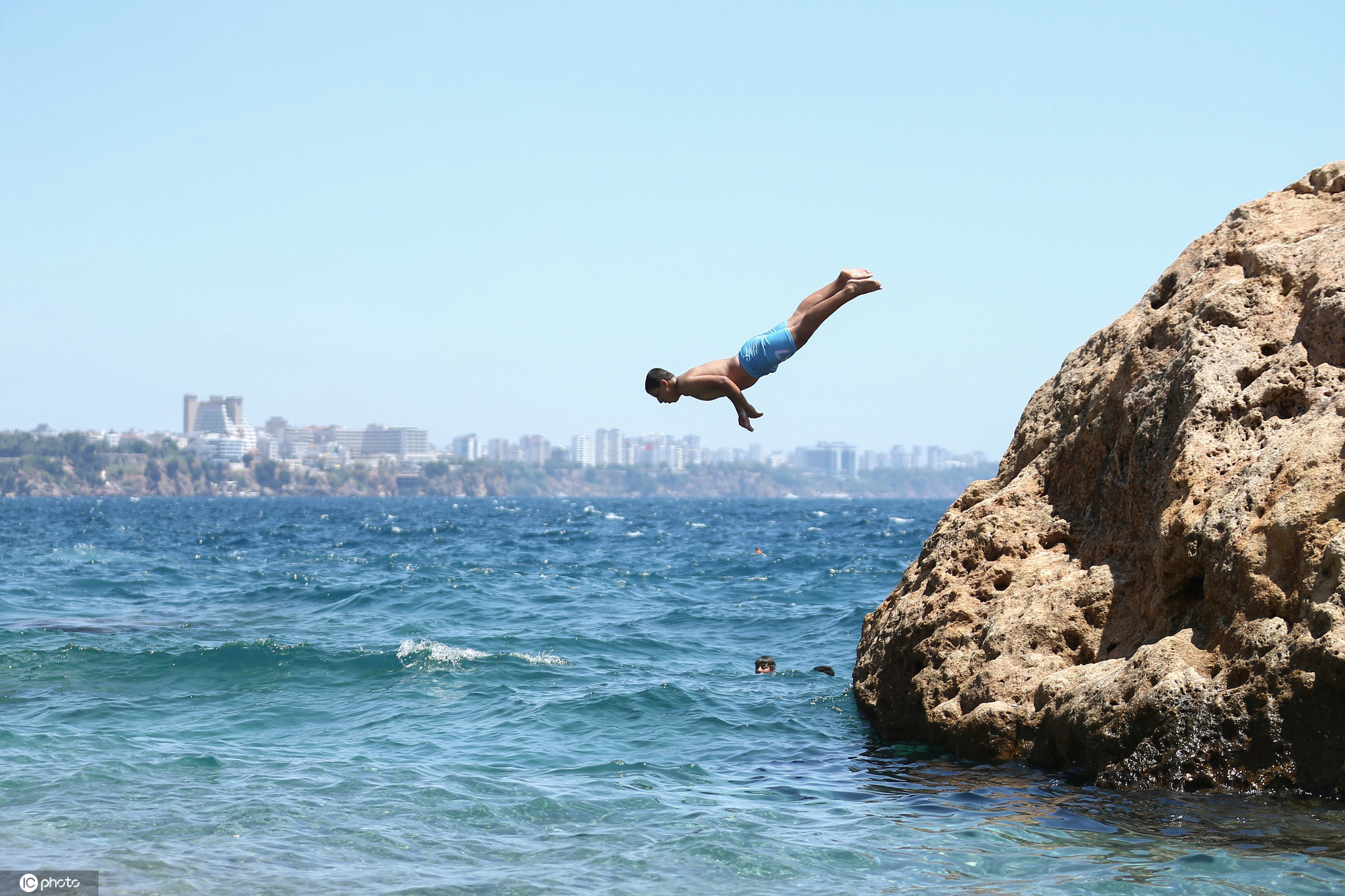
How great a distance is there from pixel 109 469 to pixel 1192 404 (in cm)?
21533

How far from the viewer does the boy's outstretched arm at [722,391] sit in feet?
33.1

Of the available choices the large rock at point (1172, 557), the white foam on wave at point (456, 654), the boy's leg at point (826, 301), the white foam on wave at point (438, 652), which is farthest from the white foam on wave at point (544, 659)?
the boy's leg at point (826, 301)

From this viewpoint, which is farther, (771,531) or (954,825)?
(771,531)

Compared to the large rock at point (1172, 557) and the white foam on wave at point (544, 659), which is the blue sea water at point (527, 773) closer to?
the white foam on wave at point (544, 659)

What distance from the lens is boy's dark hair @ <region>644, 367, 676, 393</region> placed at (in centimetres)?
1020

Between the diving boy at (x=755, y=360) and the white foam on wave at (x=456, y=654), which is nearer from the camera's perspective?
the diving boy at (x=755, y=360)

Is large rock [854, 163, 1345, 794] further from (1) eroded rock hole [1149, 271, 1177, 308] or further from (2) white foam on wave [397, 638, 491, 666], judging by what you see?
(2) white foam on wave [397, 638, 491, 666]

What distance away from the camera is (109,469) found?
653 ft

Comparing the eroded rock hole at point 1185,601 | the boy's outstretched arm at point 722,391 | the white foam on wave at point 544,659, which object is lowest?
the white foam on wave at point 544,659

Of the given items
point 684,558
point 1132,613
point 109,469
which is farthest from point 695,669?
point 109,469

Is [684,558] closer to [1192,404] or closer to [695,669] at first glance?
[695,669]

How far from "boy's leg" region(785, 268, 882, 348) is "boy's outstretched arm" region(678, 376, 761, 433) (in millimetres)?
671

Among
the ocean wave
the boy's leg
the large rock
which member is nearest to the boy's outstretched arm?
the boy's leg

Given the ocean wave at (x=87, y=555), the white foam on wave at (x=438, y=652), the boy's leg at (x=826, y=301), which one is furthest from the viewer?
the ocean wave at (x=87, y=555)
